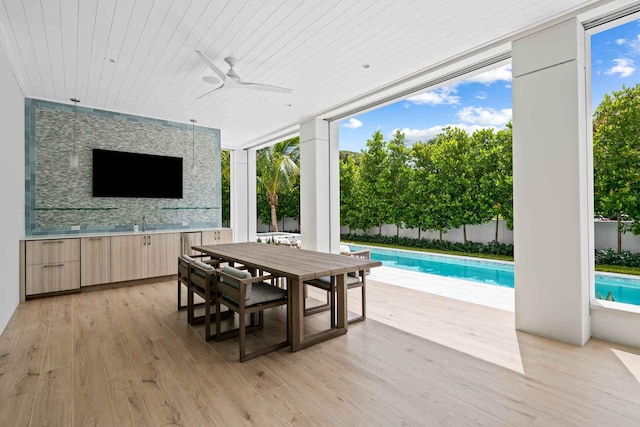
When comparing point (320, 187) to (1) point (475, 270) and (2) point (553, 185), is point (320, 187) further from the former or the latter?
(1) point (475, 270)

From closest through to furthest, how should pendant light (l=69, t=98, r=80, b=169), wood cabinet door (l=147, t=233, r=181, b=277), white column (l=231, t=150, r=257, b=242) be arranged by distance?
pendant light (l=69, t=98, r=80, b=169) → wood cabinet door (l=147, t=233, r=181, b=277) → white column (l=231, t=150, r=257, b=242)

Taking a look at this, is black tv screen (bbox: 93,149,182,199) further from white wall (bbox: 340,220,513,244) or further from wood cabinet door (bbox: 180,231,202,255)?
white wall (bbox: 340,220,513,244)

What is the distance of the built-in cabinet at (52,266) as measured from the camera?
423 centimetres

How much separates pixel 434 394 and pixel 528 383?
0.65 m

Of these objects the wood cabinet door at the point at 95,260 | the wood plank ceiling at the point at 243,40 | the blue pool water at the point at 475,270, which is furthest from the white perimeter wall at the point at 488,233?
the wood cabinet door at the point at 95,260

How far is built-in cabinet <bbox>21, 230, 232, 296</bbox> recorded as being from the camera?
4281mm

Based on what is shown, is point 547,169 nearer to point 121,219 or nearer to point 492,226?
point 121,219

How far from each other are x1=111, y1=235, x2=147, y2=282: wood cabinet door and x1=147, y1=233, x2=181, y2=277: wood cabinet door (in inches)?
3.4

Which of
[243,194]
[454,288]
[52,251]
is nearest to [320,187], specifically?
[454,288]

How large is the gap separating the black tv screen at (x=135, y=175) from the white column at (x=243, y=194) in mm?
2458

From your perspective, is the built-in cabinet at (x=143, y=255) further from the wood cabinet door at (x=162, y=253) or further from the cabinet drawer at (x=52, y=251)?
the cabinet drawer at (x=52, y=251)

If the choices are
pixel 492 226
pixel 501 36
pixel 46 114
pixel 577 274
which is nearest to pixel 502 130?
pixel 492 226

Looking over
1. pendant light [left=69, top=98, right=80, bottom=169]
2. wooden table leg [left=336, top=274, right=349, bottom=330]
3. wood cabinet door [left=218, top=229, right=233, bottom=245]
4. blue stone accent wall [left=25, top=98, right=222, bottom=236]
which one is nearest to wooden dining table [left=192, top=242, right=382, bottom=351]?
wooden table leg [left=336, top=274, right=349, bottom=330]

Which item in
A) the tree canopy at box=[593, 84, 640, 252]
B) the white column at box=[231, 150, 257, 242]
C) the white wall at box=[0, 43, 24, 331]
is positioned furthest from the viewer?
the white column at box=[231, 150, 257, 242]
